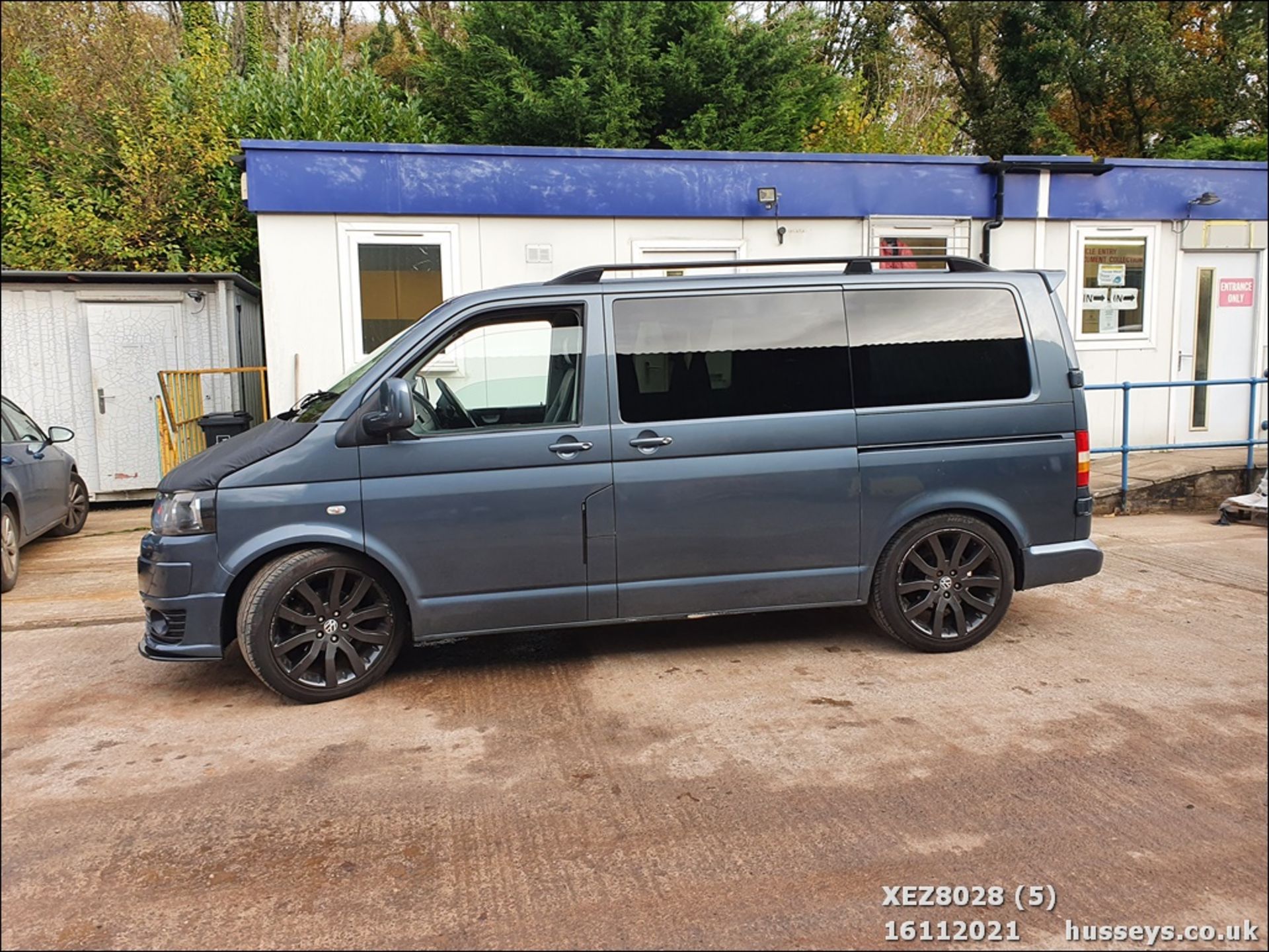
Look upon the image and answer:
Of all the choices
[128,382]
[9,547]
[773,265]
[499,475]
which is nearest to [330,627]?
[499,475]

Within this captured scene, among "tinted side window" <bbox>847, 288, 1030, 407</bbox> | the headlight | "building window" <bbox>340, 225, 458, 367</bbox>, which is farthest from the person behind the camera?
"building window" <bbox>340, 225, 458, 367</bbox>

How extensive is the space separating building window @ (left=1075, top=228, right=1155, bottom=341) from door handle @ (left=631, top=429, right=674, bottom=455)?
8.44m

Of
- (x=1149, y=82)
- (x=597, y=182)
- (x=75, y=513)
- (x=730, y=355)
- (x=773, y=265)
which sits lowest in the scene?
(x=75, y=513)

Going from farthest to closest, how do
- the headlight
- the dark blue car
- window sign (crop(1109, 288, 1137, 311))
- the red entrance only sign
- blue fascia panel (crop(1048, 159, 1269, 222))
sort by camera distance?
the red entrance only sign < window sign (crop(1109, 288, 1137, 311)) < blue fascia panel (crop(1048, 159, 1269, 222)) < the dark blue car < the headlight

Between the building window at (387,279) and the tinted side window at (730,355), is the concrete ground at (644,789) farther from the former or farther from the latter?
the building window at (387,279)

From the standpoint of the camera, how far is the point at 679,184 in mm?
10648

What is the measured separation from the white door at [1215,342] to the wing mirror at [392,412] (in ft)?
34.8

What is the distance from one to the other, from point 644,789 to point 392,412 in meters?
2.15

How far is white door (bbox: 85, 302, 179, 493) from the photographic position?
11211 mm

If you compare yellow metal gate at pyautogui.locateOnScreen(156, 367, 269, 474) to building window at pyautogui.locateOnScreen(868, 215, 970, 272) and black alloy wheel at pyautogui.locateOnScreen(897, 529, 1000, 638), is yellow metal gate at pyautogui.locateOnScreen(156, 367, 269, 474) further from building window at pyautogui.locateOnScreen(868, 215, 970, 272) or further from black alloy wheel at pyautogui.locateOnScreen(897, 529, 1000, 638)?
black alloy wheel at pyautogui.locateOnScreen(897, 529, 1000, 638)

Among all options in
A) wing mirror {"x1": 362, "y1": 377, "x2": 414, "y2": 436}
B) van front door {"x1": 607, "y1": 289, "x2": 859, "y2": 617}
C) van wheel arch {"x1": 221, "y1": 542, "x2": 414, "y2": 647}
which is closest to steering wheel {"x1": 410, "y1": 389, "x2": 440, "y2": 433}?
wing mirror {"x1": 362, "y1": 377, "x2": 414, "y2": 436}

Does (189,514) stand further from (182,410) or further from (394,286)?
(182,410)

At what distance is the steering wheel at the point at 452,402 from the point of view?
16.8ft

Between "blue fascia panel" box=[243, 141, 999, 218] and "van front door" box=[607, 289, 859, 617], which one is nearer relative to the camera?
"van front door" box=[607, 289, 859, 617]
